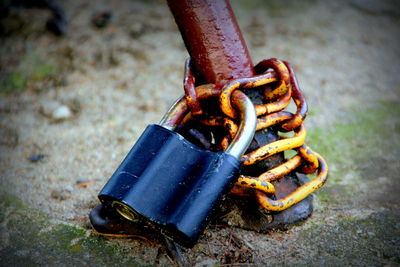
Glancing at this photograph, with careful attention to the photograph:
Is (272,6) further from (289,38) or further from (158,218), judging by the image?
(158,218)

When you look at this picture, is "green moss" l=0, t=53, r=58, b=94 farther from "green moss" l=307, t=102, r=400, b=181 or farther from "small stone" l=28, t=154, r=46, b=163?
"green moss" l=307, t=102, r=400, b=181

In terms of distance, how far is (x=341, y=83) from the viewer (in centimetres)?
204

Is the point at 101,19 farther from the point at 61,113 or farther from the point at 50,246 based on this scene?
the point at 50,246

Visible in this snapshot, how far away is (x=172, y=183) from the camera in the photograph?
88 cm

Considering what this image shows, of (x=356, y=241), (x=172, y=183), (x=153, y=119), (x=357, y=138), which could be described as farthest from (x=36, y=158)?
(x=357, y=138)

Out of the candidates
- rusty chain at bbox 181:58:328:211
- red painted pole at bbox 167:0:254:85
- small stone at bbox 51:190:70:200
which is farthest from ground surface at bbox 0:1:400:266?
red painted pole at bbox 167:0:254:85

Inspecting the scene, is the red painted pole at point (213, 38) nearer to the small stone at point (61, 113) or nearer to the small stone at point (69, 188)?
the small stone at point (69, 188)

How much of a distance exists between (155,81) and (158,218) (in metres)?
1.36

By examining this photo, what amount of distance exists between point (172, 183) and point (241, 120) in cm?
24

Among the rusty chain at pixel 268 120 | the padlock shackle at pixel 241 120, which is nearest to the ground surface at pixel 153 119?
the rusty chain at pixel 268 120

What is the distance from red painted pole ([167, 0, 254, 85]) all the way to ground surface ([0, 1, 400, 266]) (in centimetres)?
48

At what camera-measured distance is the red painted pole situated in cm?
→ 101

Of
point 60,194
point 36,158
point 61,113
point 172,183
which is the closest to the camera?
point 172,183

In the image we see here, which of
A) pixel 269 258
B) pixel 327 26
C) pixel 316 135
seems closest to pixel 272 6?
pixel 327 26
